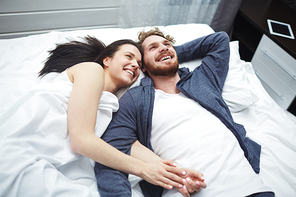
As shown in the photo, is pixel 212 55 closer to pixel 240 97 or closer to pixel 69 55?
pixel 240 97

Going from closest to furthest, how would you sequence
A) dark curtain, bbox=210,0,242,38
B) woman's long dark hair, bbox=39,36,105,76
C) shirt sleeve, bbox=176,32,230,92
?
woman's long dark hair, bbox=39,36,105,76 < shirt sleeve, bbox=176,32,230,92 < dark curtain, bbox=210,0,242,38

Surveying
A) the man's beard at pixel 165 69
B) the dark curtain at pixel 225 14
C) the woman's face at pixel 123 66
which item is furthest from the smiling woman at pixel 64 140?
the dark curtain at pixel 225 14

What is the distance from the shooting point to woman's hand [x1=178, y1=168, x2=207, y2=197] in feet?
2.93

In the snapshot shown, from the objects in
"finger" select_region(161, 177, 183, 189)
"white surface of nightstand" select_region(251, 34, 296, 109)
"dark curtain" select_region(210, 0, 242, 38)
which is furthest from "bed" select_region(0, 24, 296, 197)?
"dark curtain" select_region(210, 0, 242, 38)

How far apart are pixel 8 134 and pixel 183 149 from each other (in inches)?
31.0

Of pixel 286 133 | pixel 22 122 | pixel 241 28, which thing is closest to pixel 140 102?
pixel 22 122

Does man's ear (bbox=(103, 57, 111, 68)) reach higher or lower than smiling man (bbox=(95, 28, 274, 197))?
higher

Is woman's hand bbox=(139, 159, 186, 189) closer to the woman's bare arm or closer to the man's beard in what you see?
the woman's bare arm

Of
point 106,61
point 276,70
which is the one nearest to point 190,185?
point 106,61

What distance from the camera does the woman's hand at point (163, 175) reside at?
91cm

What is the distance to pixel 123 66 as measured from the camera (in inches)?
47.2

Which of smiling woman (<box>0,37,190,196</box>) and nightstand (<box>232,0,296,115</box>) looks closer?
smiling woman (<box>0,37,190,196</box>)

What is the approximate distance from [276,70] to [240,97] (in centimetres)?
82

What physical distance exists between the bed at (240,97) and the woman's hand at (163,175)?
139 millimetres
